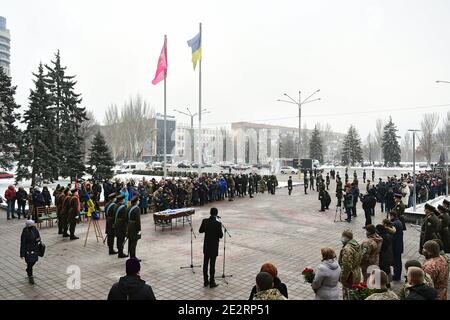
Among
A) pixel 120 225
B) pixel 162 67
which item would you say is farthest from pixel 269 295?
pixel 162 67

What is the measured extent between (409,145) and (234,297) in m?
151

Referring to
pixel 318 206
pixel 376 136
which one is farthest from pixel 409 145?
pixel 318 206

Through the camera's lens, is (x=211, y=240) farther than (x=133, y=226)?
No

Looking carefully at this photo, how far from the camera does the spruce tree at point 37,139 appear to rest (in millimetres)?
28047

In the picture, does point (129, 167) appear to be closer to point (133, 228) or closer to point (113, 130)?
point (113, 130)

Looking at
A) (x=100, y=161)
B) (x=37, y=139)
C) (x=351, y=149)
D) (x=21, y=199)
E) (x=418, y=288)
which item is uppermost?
(x=351, y=149)

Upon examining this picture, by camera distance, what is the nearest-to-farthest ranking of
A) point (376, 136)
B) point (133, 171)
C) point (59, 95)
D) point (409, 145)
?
point (59, 95) → point (133, 171) → point (376, 136) → point (409, 145)

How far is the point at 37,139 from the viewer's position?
2839 centimetres

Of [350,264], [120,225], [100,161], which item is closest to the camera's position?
[350,264]

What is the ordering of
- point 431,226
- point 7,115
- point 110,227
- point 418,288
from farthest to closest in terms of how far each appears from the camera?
point 7,115 < point 110,227 < point 431,226 < point 418,288

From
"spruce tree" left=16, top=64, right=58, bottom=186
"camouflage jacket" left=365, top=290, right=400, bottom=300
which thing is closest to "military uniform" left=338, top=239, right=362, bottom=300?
"camouflage jacket" left=365, top=290, right=400, bottom=300

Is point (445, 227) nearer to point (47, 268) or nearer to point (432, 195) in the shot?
point (47, 268)

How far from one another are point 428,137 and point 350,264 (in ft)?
260

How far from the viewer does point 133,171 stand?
180ft
